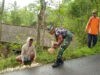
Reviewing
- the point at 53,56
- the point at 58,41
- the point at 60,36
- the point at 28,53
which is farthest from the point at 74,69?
the point at 53,56

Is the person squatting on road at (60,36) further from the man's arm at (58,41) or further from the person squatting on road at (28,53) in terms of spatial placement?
the person squatting on road at (28,53)

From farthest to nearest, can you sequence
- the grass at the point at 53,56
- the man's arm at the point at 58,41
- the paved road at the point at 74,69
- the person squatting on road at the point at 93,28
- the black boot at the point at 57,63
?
the person squatting on road at the point at 93,28, the grass at the point at 53,56, the black boot at the point at 57,63, the man's arm at the point at 58,41, the paved road at the point at 74,69

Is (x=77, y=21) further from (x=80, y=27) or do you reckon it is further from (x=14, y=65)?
(x=14, y=65)

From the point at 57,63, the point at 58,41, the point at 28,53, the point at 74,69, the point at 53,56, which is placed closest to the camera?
the point at 58,41

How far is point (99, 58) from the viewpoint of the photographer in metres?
13.0

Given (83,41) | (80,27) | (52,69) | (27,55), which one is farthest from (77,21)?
(52,69)

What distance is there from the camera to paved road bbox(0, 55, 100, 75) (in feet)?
36.4

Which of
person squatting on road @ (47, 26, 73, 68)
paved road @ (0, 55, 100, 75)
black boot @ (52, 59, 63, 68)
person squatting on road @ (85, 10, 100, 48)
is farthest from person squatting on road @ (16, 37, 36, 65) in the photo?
person squatting on road @ (85, 10, 100, 48)

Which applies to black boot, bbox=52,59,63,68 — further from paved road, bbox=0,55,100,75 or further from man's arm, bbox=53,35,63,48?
man's arm, bbox=53,35,63,48

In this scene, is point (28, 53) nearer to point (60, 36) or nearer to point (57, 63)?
point (57, 63)

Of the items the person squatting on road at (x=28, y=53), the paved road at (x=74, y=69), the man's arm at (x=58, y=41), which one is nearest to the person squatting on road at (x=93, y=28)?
the paved road at (x=74, y=69)

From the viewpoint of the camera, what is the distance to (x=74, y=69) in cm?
1164

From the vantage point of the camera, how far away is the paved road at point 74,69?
11.1 m

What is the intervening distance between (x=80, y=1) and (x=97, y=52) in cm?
747
